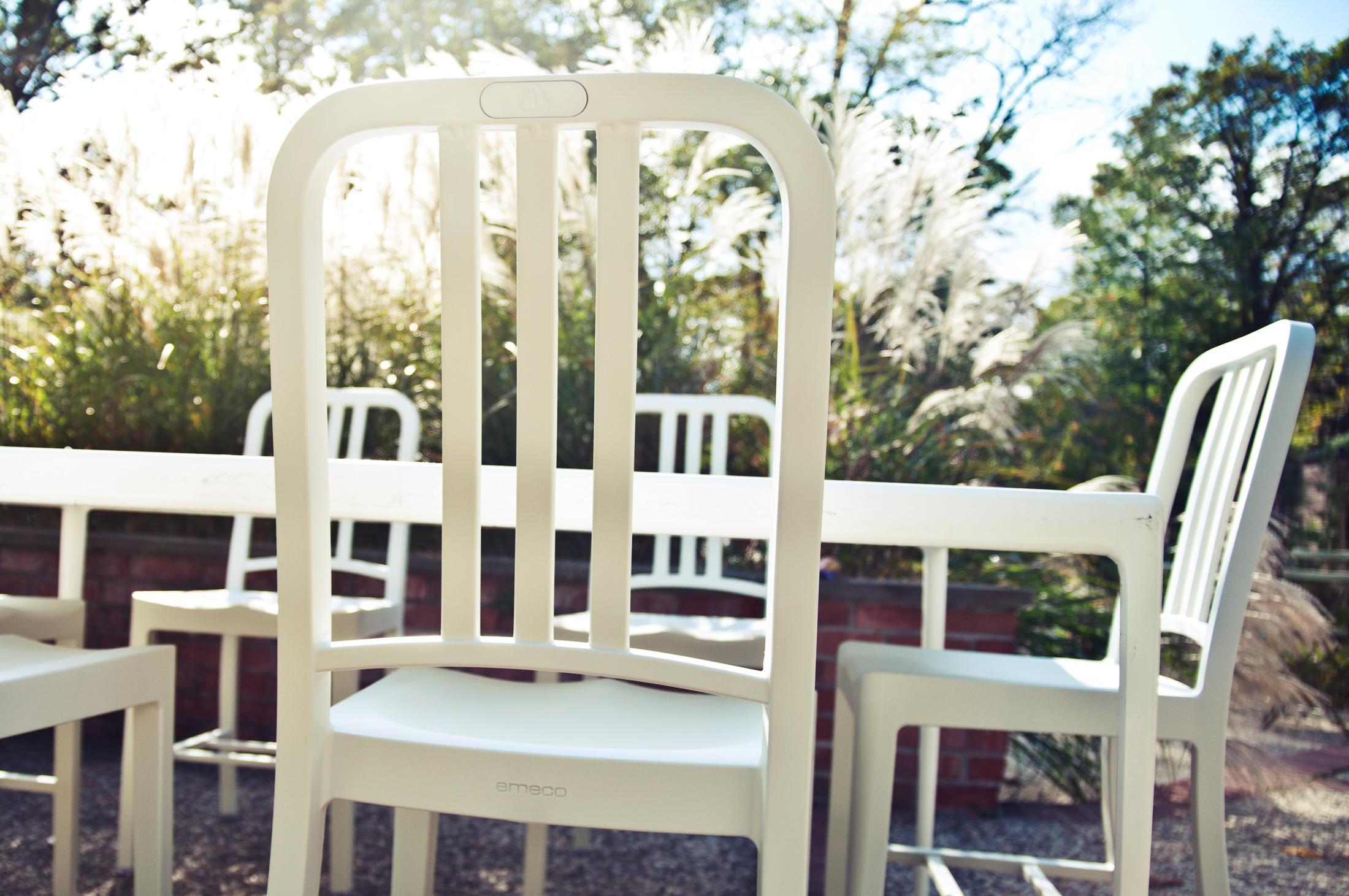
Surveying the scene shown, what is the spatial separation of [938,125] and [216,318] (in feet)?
14.0

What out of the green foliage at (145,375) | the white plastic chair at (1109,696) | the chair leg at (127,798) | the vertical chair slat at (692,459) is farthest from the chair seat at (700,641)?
the green foliage at (145,375)

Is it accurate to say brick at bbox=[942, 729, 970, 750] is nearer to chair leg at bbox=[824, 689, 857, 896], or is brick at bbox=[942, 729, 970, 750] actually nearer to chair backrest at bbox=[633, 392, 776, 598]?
chair backrest at bbox=[633, 392, 776, 598]

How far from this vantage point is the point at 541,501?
29.9 inches

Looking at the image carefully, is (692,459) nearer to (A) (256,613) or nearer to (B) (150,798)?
(A) (256,613)

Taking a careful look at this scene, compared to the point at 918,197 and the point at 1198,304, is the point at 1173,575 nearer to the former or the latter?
the point at 918,197

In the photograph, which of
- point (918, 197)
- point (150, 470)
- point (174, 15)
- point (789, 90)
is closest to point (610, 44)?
point (789, 90)

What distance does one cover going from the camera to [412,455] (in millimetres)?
1914

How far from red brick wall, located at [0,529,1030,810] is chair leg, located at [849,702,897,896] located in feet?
3.38

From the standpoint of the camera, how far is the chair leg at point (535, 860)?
4.17ft

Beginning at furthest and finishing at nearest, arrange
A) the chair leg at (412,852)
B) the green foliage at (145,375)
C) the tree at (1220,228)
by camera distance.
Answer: the tree at (1220,228) → the green foliage at (145,375) → the chair leg at (412,852)

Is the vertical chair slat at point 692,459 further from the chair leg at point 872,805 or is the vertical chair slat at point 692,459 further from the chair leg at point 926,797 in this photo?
the chair leg at point 872,805

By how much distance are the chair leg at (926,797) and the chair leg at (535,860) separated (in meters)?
0.54

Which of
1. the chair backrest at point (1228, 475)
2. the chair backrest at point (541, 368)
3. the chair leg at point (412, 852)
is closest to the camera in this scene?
the chair backrest at point (541, 368)

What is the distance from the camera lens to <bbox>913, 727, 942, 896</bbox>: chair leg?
142cm
